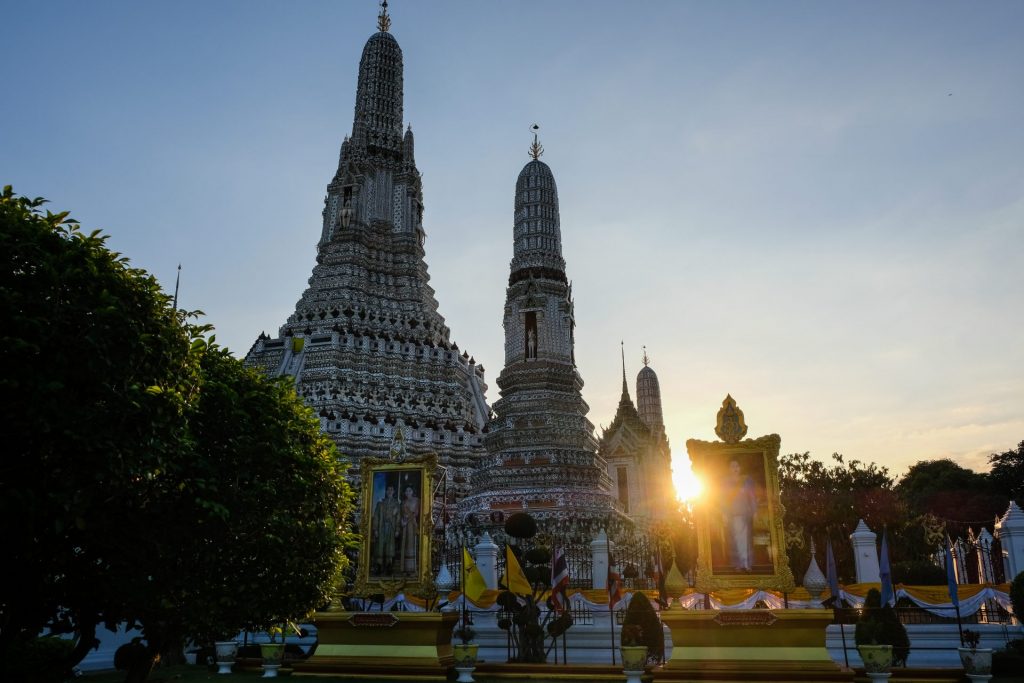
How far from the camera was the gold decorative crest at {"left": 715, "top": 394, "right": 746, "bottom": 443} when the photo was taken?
1669cm

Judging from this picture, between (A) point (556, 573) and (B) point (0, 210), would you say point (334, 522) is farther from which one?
(B) point (0, 210)

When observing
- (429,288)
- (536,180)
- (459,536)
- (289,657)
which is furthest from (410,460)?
(429,288)

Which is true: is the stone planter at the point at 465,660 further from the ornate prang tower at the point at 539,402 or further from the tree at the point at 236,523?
the ornate prang tower at the point at 539,402

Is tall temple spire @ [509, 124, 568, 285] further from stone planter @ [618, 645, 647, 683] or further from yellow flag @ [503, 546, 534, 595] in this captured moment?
stone planter @ [618, 645, 647, 683]

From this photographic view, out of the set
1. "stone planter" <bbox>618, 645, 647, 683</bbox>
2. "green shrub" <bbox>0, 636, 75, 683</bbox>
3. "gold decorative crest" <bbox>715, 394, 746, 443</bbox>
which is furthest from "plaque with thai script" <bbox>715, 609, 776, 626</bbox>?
"green shrub" <bbox>0, 636, 75, 683</bbox>

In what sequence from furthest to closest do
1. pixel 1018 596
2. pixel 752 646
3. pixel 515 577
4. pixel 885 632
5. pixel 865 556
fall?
pixel 865 556 < pixel 515 577 < pixel 1018 596 < pixel 885 632 < pixel 752 646

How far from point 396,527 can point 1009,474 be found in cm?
4990

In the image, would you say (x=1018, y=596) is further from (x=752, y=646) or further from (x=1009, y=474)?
(x=1009, y=474)

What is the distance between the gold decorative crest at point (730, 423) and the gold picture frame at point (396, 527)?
668 cm

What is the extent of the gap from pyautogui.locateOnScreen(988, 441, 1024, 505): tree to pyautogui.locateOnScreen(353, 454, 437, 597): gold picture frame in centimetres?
4791

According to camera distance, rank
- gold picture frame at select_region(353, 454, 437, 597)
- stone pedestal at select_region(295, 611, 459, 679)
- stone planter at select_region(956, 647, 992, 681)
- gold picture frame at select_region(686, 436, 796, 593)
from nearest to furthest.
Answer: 1. stone planter at select_region(956, 647, 992, 681)
2. gold picture frame at select_region(686, 436, 796, 593)
3. stone pedestal at select_region(295, 611, 459, 679)
4. gold picture frame at select_region(353, 454, 437, 597)

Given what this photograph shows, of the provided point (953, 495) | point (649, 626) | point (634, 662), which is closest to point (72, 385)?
point (634, 662)

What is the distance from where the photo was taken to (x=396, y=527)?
18875 mm

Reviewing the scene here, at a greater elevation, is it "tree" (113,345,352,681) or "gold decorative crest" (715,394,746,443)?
"gold decorative crest" (715,394,746,443)
